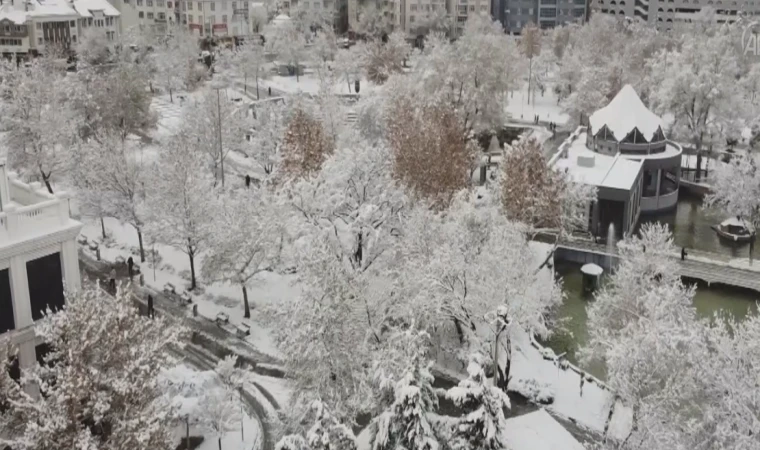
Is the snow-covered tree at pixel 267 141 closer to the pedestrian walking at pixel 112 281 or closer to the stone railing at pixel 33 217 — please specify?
the pedestrian walking at pixel 112 281

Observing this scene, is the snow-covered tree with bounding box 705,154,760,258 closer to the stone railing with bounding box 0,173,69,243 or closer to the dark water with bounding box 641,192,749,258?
the dark water with bounding box 641,192,749,258

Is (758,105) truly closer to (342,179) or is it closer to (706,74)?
(706,74)

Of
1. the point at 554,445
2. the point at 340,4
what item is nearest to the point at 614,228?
the point at 554,445

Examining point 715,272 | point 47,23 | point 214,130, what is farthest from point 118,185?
point 47,23

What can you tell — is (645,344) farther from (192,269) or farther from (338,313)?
(192,269)

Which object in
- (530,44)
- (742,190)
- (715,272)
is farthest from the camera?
(530,44)

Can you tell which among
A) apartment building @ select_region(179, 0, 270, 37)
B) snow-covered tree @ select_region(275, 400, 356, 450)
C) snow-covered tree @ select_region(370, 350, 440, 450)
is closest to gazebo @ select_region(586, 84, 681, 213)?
snow-covered tree @ select_region(370, 350, 440, 450)
